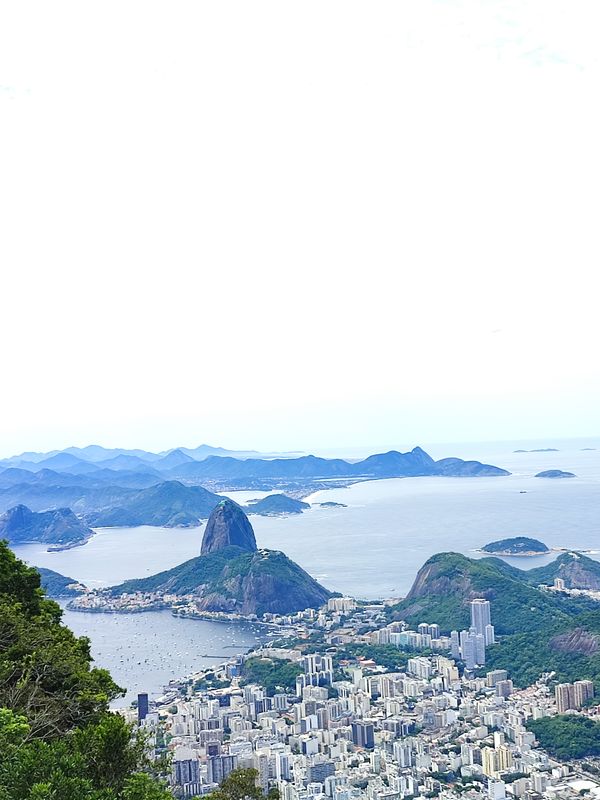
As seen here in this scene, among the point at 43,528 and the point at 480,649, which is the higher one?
the point at 43,528

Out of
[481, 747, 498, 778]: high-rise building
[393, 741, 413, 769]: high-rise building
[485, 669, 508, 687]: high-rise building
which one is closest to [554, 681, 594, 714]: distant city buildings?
[485, 669, 508, 687]: high-rise building

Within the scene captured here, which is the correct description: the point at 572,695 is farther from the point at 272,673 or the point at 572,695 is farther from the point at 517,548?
the point at 517,548

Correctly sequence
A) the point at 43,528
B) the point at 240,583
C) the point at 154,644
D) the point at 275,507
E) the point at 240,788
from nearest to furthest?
1. the point at 240,788
2. the point at 154,644
3. the point at 240,583
4. the point at 43,528
5. the point at 275,507

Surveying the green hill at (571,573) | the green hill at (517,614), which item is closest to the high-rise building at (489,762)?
the green hill at (517,614)

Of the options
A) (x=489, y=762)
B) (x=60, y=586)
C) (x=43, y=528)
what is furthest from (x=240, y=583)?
(x=43, y=528)

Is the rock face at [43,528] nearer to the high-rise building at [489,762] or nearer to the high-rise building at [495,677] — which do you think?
the high-rise building at [495,677]

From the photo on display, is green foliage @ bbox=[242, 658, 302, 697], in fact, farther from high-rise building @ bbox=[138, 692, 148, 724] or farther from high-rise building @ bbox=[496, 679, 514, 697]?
high-rise building @ bbox=[496, 679, 514, 697]

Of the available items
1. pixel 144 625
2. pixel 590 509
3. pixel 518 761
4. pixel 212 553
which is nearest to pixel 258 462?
pixel 590 509
